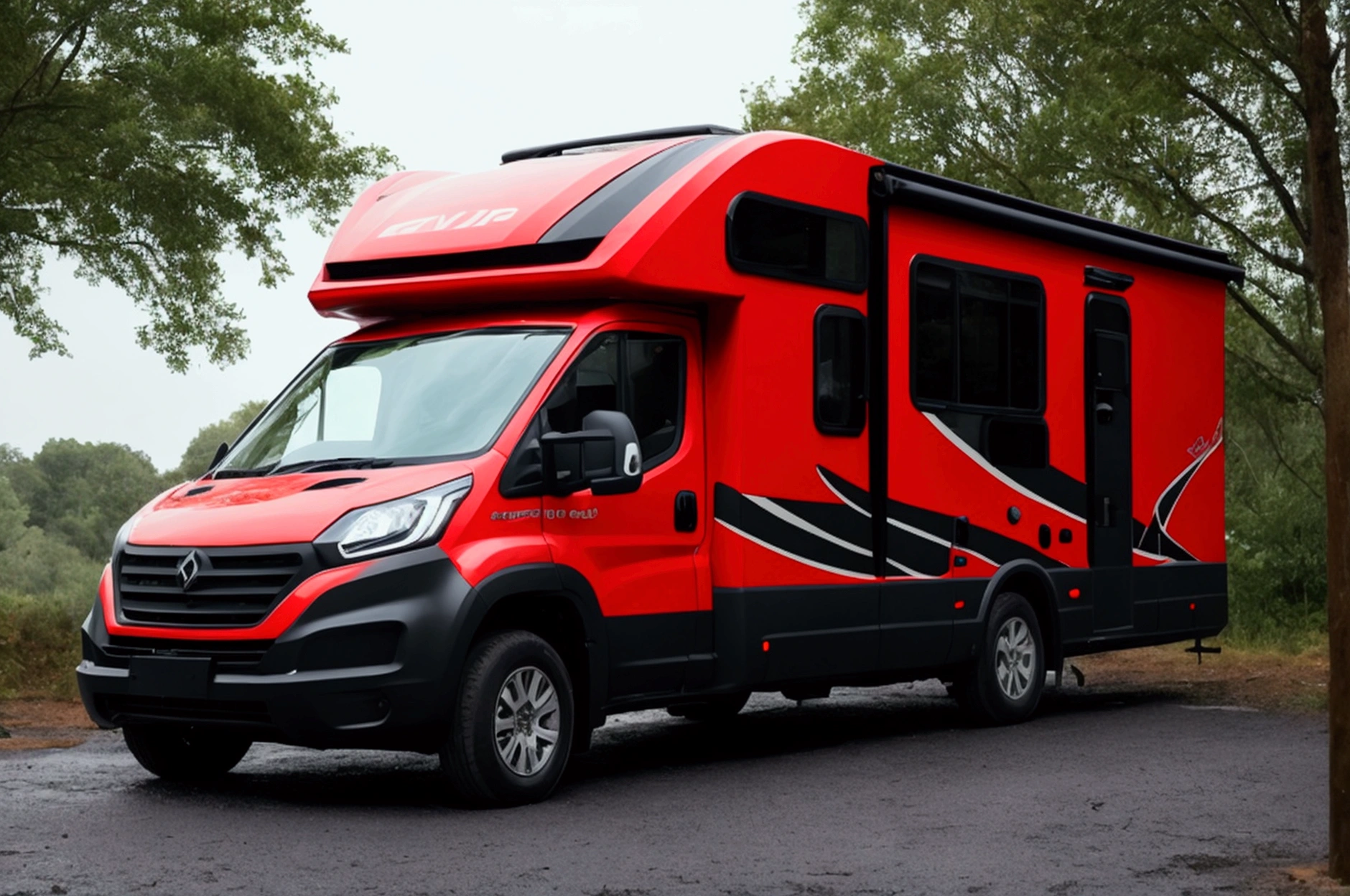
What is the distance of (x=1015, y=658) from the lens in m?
12.4

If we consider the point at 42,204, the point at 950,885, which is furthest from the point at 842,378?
the point at 42,204

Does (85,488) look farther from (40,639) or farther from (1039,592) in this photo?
(1039,592)

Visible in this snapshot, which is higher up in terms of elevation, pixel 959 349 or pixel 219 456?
pixel 959 349

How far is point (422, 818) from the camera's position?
321 inches

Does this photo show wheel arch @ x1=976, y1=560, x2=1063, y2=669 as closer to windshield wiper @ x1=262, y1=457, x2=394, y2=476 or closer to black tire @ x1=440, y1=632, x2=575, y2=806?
black tire @ x1=440, y1=632, x2=575, y2=806

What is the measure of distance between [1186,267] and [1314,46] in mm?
2536

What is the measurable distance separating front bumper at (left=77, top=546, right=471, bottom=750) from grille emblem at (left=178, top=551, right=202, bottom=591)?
338mm

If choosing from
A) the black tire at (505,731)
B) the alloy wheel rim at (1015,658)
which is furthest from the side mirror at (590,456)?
the alloy wheel rim at (1015,658)

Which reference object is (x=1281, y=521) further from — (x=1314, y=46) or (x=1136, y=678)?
(x=1314, y=46)

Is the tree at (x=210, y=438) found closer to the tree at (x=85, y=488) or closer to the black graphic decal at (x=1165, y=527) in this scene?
the tree at (x=85, y=488)

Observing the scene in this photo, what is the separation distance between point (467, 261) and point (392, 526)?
1.93 m

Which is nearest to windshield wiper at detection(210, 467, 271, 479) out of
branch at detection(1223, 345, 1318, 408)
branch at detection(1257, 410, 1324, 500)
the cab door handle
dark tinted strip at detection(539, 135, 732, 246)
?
dark tinted strip at detection(539, 135, 732, 246)

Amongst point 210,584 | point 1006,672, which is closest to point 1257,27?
point 1006,672

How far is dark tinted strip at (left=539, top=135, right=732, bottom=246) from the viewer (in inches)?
366
